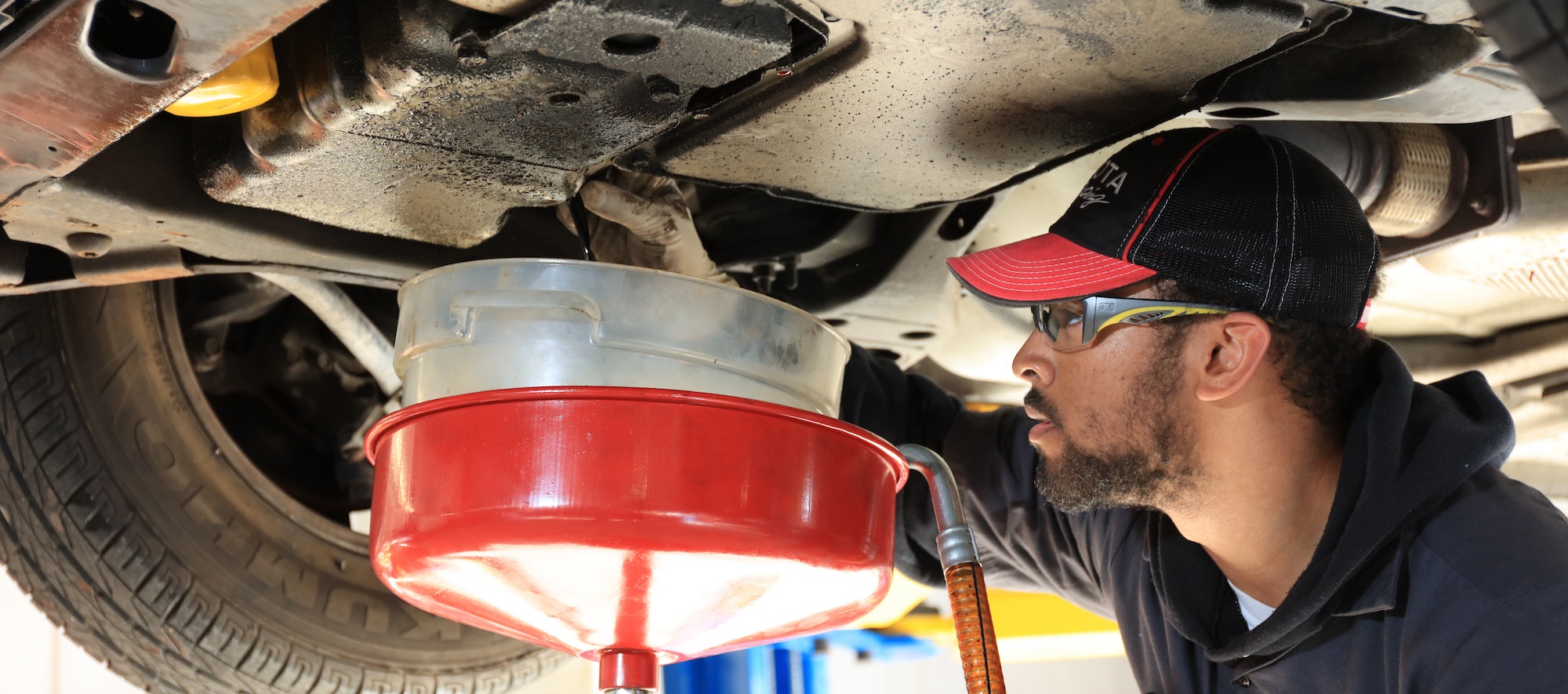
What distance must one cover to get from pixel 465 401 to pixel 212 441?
715 millimetres

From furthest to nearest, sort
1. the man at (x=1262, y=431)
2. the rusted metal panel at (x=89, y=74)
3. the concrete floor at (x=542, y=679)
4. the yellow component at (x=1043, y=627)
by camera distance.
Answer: the concrete floor at (x=542, y=679) → the yellow component at (x=1043, y=627) → the man at (x=1262, y=431) → the rusted metal panel at (x=89, y=74)

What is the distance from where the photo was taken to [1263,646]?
130 cm

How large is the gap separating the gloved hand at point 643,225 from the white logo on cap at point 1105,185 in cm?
41

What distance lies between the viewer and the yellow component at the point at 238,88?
2.98 feet

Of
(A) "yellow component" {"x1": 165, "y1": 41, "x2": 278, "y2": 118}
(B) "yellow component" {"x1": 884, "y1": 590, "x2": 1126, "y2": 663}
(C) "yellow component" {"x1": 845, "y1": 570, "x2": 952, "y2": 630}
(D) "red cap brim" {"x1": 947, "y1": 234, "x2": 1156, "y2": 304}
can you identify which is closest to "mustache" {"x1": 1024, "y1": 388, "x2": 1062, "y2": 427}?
(D) "red cap brim" {"x1": 947, "y1": 234, "x2": 1156, "y2": 304}

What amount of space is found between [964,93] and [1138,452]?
502mm

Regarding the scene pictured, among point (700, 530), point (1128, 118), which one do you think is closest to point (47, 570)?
point (700, 530)

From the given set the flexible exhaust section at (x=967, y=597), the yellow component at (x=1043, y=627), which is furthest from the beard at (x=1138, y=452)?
the yellow component at (x=1043, y=627)

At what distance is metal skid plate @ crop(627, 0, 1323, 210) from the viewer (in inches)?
37.0

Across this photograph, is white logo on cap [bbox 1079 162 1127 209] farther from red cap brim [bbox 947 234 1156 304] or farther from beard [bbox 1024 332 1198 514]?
beard [bbox 1024 332 1198 514]

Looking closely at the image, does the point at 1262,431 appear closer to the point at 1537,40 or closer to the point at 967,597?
the point at 967,597

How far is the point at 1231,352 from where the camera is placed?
1.31m

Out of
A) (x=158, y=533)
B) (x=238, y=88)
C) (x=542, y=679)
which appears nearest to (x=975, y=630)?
(x=238, y=88)

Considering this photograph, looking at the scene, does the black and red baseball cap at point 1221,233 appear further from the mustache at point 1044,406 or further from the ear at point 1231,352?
the mustache at point 1044,406
